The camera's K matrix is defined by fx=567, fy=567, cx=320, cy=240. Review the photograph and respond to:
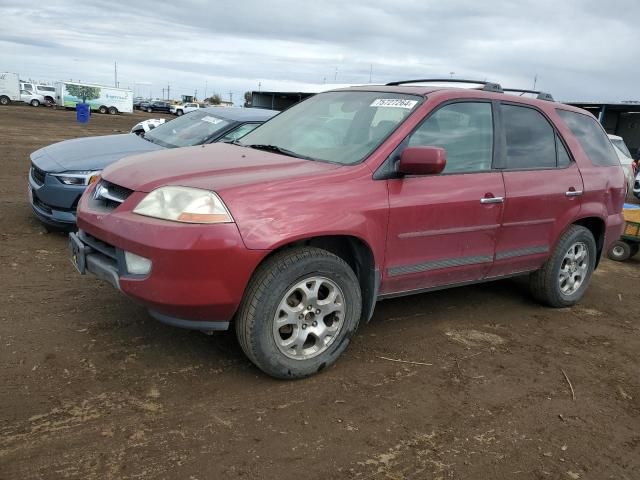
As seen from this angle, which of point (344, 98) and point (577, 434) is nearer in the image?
point (577, 434)

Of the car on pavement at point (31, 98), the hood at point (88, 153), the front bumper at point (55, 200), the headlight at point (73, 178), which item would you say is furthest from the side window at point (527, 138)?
the car on pavement at point (31, 98)

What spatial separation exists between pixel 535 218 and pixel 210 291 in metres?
2.74

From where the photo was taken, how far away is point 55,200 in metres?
5.72

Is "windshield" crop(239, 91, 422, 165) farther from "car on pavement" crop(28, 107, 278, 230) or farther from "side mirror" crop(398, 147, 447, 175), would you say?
"car on pavement" crop(28, 107, 278, 230)

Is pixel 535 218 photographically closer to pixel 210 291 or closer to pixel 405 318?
pixel 405 318

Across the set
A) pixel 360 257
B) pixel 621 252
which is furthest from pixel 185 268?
pixel 621 252

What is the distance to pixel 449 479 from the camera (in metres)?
2.61

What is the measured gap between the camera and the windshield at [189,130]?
659 cm

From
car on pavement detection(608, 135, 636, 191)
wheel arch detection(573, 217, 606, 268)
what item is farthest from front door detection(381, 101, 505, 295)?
car on pavement detection(608, 135, 636, 191)

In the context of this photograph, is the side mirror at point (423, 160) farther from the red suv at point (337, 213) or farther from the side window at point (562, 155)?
the side window at point (562, 155)

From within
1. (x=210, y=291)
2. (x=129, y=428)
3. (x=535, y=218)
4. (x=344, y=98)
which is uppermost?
(x=344, y=98)

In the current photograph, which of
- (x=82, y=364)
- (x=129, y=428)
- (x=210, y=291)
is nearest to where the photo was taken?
(x=129, y=428)

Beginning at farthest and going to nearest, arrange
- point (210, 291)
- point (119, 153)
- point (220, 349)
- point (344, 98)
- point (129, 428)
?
point (119, 153)
point (344, 98)
point (220, 349)
point (210, 291)
point (129, 428)

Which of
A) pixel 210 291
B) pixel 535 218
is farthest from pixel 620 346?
pixel 210 291
